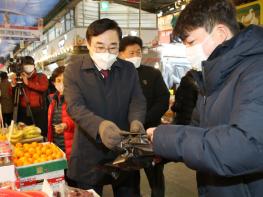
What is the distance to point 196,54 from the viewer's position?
1.58 m

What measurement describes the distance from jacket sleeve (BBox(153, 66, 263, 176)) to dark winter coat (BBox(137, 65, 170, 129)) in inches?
83.1

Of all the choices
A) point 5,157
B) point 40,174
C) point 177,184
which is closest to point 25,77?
point 177,184

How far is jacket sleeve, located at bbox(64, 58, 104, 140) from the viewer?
217 centimetres

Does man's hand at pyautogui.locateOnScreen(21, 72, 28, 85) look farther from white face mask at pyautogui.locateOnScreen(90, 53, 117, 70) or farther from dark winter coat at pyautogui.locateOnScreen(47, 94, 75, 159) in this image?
white face mask at pyautogui.locateOnScreen(90, 53, 117, 70)

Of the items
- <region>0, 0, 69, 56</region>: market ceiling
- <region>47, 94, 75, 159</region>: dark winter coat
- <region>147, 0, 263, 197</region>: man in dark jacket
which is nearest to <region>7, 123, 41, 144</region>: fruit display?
<region>47, 94, 75, 159</region>: dark winter coat

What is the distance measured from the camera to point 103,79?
2.42 m

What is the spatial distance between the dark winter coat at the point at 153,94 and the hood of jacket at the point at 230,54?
1.95 meters

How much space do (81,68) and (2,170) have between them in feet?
3.01

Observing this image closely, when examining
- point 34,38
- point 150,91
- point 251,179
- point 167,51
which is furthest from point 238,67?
point 34,38

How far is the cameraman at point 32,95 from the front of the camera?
484 centimetres

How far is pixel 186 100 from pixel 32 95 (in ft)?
8.65

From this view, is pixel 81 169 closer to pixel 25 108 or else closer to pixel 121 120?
pixel 121 120

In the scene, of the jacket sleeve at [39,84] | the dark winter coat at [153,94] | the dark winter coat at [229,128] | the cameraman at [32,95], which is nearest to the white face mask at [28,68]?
the cameraman at [32,95]

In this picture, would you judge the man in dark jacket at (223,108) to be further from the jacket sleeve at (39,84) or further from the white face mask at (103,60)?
the jacket sleeve at (39,84)
